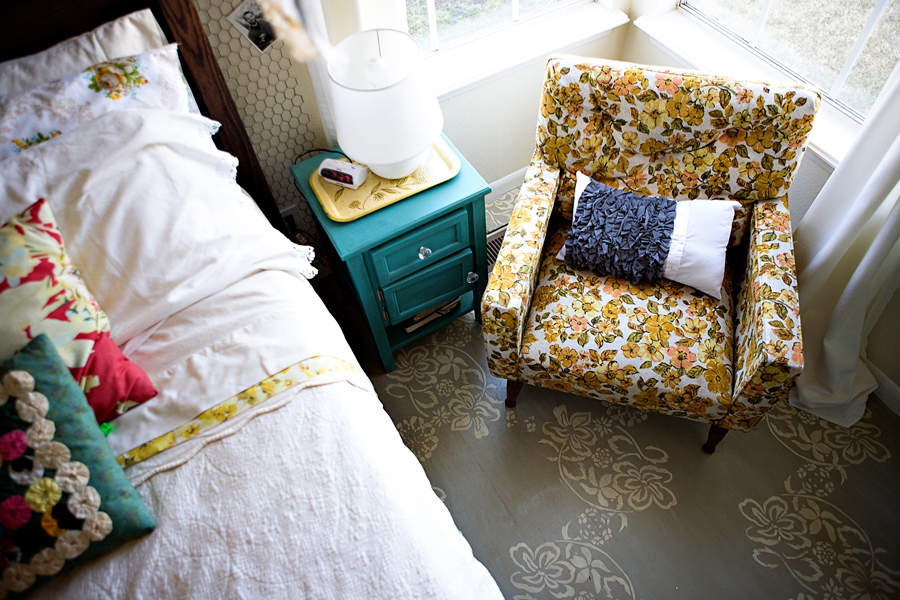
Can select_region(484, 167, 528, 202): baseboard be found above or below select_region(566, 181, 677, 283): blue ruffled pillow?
below

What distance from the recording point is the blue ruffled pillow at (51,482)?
0.87m

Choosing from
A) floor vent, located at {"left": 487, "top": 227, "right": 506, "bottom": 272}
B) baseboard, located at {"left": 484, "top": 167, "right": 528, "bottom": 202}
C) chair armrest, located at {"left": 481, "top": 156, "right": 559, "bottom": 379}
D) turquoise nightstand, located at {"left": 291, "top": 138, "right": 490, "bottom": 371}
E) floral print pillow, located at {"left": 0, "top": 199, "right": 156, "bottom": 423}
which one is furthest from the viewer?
baseboard, located at {"left": 484, "top": 167, "right": 528, "bottom": 202}

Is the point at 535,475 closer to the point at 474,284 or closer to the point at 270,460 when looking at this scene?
the point at 474,284

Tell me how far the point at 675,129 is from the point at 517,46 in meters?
0.75

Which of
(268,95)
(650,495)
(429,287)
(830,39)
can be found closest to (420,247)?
Result: (429,287)

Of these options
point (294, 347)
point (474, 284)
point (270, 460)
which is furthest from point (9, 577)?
point (474, 284)

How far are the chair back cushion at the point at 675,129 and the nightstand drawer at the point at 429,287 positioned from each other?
1.45 ft

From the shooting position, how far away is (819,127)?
5.41ft

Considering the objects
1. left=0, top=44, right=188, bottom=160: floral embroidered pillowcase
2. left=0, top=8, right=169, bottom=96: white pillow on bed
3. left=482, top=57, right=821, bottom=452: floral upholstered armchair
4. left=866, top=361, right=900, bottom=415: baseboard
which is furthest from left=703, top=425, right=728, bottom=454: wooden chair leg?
left=0, top=8, right=169, bottom=96: white pillow on bed

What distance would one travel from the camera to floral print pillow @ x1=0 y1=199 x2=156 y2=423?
0.98 meters

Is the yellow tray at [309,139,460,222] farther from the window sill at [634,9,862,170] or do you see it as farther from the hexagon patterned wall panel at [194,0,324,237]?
the window sill at [634,9,862,170]

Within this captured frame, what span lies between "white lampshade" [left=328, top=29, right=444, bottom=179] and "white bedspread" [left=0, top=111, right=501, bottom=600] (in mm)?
341

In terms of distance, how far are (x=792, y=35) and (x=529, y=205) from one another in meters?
1.04

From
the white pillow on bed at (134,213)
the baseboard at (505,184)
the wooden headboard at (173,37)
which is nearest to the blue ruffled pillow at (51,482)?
the white pillow on bed at (134,213)
